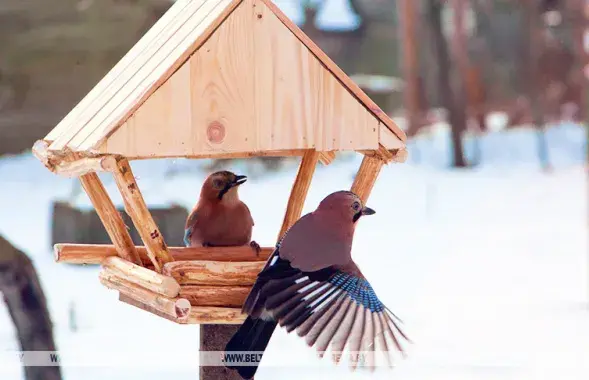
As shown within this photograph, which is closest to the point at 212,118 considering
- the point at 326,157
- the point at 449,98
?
the point at 326,157

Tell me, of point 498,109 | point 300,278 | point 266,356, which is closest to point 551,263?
point 266,356

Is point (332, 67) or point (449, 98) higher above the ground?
point (449, 98)

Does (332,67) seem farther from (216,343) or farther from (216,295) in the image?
(216,343)

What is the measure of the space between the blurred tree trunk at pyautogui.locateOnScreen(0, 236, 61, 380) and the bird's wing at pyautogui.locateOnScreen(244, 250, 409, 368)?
224 centimetres

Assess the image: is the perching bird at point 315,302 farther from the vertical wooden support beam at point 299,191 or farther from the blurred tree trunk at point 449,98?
the blurred tree trunk at point 449,98

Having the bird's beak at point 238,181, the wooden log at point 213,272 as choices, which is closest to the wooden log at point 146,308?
the wooden log at point 213,272

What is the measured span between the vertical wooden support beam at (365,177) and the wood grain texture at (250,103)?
26 cm

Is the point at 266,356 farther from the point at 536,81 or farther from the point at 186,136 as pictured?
the point at 536,81

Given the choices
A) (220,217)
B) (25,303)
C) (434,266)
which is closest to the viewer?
(220,217)

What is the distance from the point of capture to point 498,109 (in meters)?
23.8

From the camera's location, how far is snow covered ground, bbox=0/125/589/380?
7.09m

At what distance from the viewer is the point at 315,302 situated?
2824 millimetres

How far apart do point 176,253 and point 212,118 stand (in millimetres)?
569

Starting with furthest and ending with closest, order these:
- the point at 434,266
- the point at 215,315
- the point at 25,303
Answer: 1. the point at 434,266
2. the point at 25,303
3. the point at 215,315
